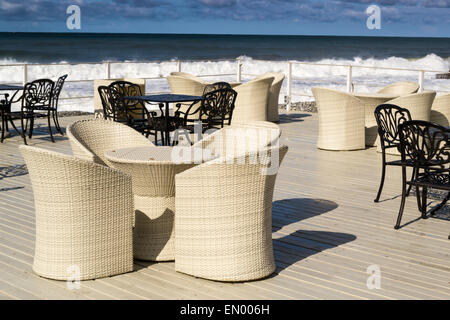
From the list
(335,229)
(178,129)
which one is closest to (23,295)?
(335,229)

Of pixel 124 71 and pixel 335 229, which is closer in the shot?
pixel 335 229

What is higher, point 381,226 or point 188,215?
point 188,215

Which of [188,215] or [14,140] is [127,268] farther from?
[14,140]

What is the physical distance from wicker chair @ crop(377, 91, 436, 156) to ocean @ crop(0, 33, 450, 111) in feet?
48.3

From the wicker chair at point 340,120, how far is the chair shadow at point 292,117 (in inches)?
111

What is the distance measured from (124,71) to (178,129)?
2398cm

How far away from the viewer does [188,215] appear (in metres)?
3.53

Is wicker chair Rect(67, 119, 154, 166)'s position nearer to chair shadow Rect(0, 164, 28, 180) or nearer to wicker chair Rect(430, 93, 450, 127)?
chair shadow Rect(0, 164, 28, 180)

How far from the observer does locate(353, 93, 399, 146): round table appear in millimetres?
8047

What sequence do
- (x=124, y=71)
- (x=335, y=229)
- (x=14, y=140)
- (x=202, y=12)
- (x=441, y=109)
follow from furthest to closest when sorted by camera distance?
(x=202, y=12) < (x=124, y=71) < (x=14, y=140) < (x=441, y=109) < (x=335, y=229)
